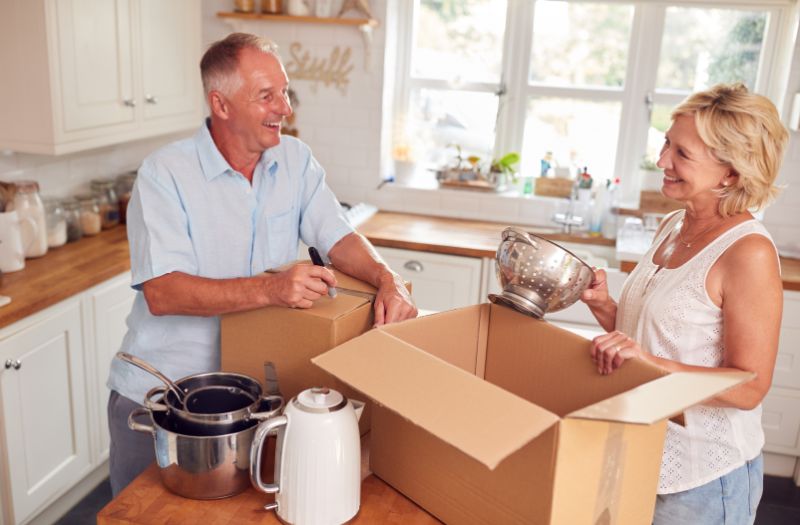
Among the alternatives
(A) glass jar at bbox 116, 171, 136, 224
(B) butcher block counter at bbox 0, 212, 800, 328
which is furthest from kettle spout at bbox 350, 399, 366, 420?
(A) glass jar at bbox 116, 171, 136, 224

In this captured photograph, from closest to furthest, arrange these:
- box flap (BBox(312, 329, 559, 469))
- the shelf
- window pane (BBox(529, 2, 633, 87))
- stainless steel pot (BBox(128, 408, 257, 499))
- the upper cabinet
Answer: box flap (BBox(312, 329, 559, 469)), stainless steel pot (BBox(128, 408, 257, 499)), the upper cabinet, the shelf, window pane (BBox(529, 2, 633, 87))

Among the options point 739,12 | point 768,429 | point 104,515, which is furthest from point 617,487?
point 739,12

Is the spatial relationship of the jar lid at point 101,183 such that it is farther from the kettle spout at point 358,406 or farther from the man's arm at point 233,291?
the kettle spout at point 358,406

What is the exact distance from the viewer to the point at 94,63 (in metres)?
2.94

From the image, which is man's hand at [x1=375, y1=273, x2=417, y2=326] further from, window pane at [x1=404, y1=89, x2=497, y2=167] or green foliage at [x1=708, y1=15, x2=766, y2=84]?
green foliage at [x1=708, y1=15, x2=766, y2=84]

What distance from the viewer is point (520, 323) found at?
1.51 meters

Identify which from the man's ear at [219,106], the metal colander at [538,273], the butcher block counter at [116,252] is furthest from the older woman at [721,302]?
the butcher block counter at [116,252]

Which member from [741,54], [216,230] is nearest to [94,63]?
[216,230]

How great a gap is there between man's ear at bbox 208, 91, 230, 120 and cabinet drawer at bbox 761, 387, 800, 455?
2.64 metres

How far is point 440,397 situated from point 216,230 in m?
0.87

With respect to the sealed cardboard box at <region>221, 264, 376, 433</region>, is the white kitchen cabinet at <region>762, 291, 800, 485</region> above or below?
below

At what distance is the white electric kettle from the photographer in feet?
3.96

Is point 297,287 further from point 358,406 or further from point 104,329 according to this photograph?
point 104,329

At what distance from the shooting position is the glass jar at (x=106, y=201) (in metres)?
3.39
